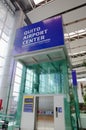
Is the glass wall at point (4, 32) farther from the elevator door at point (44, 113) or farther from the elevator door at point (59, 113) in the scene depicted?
the elevator door at point (59, 113)

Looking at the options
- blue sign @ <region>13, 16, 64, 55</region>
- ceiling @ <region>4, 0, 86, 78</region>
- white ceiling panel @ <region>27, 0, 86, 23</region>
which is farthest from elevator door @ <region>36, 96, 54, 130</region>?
white ceiling panel @ <region>27, 0, 86, 23</region>

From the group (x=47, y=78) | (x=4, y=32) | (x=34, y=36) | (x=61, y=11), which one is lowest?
(x=47, y=78)

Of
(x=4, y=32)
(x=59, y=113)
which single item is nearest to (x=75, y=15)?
(x=4, y=32)

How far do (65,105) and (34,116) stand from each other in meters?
1.32

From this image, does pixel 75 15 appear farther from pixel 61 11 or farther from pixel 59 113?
pixel 59 113

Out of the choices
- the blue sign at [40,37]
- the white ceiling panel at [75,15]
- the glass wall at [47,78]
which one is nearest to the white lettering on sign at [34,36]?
the blue sign at [40,37]

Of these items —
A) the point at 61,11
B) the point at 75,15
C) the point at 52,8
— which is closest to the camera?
the point at 52,8

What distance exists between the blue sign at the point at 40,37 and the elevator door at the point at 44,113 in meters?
2.15

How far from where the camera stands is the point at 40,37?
16.9ft

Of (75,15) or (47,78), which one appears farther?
(75,15)

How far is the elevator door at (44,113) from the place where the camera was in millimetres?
4488

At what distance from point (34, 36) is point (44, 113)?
3364 mm

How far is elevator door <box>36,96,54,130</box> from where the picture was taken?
14.7 feet

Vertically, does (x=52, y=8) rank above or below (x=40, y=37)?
above
